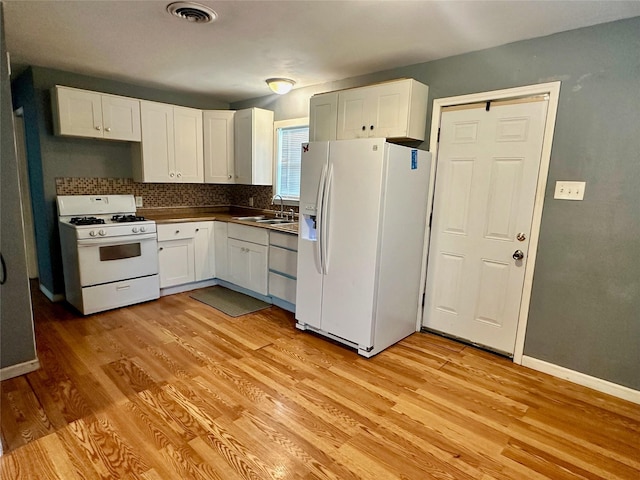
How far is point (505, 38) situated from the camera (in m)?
2.46

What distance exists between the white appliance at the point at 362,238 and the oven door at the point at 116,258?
1.69 meters

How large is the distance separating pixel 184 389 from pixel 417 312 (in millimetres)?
2042

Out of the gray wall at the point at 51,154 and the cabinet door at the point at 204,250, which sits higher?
the gray wall at the point at 51,154

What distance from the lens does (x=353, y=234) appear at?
2.68m

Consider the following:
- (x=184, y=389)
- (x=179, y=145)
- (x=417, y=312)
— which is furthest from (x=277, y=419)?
(x=179, y=145)

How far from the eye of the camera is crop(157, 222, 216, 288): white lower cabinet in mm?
3814

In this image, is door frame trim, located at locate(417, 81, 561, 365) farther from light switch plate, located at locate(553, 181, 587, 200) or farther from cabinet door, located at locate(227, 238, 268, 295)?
cabinet door, located at locate(227, 238, 268, 295)

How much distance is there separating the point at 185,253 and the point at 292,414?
2533 mm

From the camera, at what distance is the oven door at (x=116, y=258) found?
3.24 m

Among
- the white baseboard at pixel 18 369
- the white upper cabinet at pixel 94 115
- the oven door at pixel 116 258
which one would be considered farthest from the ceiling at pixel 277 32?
the white baseboard at pixel 18 369

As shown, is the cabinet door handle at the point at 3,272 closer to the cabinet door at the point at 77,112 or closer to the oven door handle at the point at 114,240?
the oven door handle at the point at 114,240

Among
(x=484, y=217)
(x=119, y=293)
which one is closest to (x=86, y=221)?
(x=119, y=293)

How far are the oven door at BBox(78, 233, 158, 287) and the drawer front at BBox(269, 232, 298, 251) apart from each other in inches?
49.3

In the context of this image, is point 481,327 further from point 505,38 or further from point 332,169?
point 505,38
